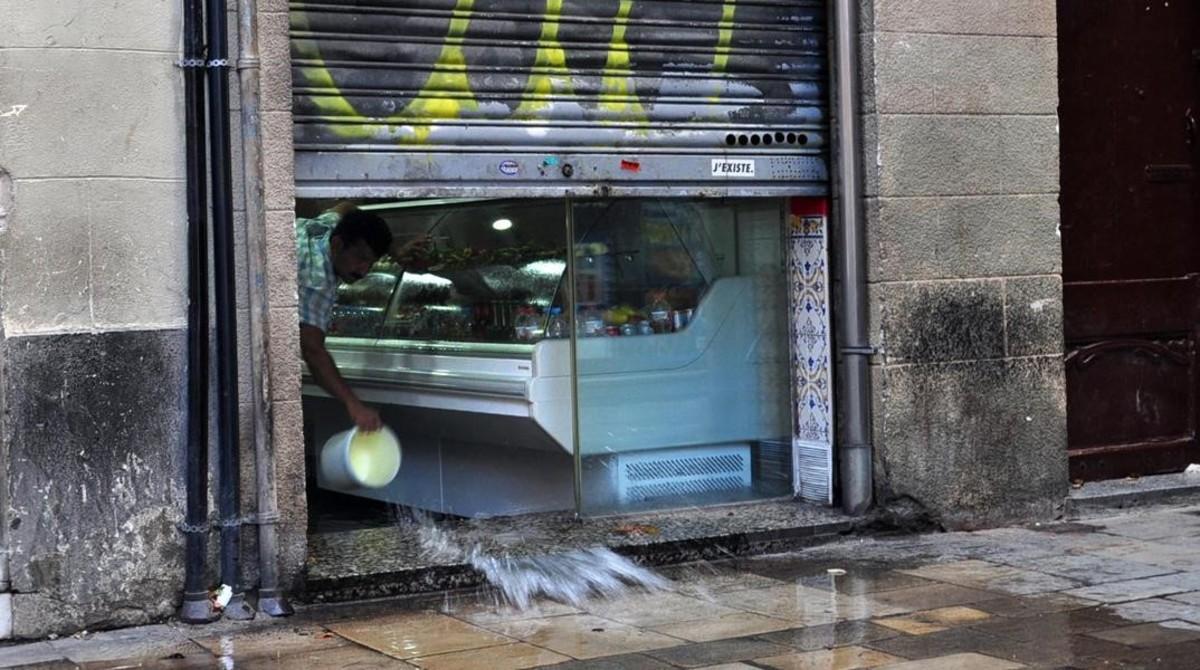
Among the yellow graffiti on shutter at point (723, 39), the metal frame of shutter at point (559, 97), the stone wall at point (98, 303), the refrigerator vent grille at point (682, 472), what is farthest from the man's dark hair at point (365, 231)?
the yellow graffiti on shutter at point (723, 39)

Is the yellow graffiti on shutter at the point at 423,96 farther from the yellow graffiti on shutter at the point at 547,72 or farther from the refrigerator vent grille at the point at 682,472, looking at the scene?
the refrigerator vent grille at the point at 682,472

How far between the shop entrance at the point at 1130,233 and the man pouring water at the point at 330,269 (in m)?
4.24

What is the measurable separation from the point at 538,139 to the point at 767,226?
5.70 ft

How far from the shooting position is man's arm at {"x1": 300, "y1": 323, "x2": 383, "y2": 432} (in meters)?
8.17

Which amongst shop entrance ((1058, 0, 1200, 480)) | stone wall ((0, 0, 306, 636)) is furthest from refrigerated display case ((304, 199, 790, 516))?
shop entrance ((1058, 0, 1200, 480))

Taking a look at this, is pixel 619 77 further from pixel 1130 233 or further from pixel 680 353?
pixel 1130 233

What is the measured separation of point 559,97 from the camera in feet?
26.3

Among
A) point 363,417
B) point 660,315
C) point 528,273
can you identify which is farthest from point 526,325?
point 363,417

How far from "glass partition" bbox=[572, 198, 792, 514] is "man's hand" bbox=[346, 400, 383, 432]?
1.09 meters

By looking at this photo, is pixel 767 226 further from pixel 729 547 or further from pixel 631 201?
pixel 729 547

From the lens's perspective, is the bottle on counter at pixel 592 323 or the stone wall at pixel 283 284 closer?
the stone wall at pixel 283 284

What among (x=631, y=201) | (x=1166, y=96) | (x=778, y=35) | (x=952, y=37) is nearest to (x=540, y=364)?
(x=631, y=201)

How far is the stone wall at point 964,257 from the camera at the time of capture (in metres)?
8.68

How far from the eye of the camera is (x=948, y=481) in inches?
A: 350
